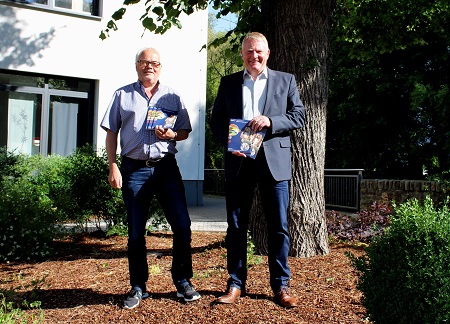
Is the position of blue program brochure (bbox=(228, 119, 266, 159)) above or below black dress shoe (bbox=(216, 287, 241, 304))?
above

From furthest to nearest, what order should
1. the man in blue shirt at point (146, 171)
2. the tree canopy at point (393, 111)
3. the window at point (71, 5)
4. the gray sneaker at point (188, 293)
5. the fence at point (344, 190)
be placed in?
1. the tree canopy at point (393, 111)
2. the fence at point (344, 190)
3. the window at point (71, 5)
4. the man in blue shirt at point (146, 171)
5. the gray sneaker at point (188, 293)

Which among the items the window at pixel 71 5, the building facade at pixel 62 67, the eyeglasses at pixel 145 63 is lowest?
the eyeglasses at pixel 145 63

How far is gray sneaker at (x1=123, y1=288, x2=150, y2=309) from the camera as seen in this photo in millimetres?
4184

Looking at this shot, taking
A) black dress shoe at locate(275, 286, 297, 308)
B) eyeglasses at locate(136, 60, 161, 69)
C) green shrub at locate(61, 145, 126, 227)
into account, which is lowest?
black dress shoe at locate(275, 286, 297, 308)

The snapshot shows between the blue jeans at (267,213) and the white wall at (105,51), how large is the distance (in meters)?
8.76

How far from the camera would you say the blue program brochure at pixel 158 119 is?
14.1 feet

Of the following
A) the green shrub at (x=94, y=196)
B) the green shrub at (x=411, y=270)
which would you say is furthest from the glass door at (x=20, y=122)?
the green shrub at (x=411, y=270)

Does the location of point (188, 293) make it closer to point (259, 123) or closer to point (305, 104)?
point (259, 123)

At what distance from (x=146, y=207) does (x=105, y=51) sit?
9225mm

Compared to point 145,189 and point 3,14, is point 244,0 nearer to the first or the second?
point 145,189

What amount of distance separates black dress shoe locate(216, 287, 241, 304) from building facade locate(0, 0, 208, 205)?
8.90 meters

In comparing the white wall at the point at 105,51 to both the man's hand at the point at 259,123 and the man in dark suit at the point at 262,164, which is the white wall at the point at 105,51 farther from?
the man's hand at the point at 259,123

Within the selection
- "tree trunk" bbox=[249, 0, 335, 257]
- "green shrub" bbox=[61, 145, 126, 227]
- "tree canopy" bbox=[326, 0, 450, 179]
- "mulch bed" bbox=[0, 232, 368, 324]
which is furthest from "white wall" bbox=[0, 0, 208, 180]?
"tree trunk" bbox=[249, 0, 335, 257]

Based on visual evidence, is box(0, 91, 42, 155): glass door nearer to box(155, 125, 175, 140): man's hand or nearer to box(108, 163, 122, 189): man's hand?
box(108, 163, 122, 189): man's hand
